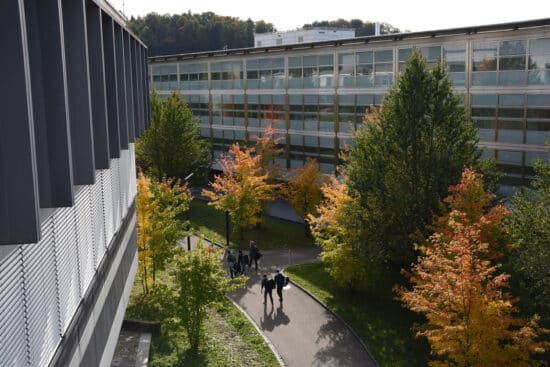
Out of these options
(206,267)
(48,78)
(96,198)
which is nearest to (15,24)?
(48,78)

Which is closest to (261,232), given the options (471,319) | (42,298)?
(471,319)

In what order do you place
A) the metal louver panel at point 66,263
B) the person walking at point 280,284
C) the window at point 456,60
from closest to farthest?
the metal louver panel at point 66,263
the person walking at point 280,284
the window at point 456,60

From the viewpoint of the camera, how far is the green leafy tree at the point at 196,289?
19141 mm

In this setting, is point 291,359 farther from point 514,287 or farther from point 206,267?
point 514,287

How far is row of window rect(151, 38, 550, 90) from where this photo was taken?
3000 cm

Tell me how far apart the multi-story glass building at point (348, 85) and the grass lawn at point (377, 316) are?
9706mm

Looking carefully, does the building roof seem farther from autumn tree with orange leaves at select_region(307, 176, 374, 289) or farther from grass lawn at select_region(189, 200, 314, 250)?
autumn tree with orange leaves at select_region(307, 176, 374, 289)

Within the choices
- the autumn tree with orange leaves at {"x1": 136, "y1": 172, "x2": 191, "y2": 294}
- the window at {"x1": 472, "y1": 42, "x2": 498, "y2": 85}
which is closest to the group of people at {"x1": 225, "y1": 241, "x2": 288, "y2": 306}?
the autumn tree with orange leaves at {"x1": 136, "y1": 172, "x2": 191, "y2": 294}

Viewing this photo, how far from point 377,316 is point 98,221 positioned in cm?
1262

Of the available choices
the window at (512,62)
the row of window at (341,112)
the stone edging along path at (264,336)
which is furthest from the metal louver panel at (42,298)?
the window at (512,62)

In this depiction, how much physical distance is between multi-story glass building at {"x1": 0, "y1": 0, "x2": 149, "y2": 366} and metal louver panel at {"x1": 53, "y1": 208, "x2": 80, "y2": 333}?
0.05 feet

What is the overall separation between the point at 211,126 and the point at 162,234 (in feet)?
98.4

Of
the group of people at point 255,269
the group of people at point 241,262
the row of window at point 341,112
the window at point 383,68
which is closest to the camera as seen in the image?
the group of people at point 255,269

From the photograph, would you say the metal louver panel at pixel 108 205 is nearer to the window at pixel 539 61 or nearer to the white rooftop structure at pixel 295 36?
the window at pixel 539 61
